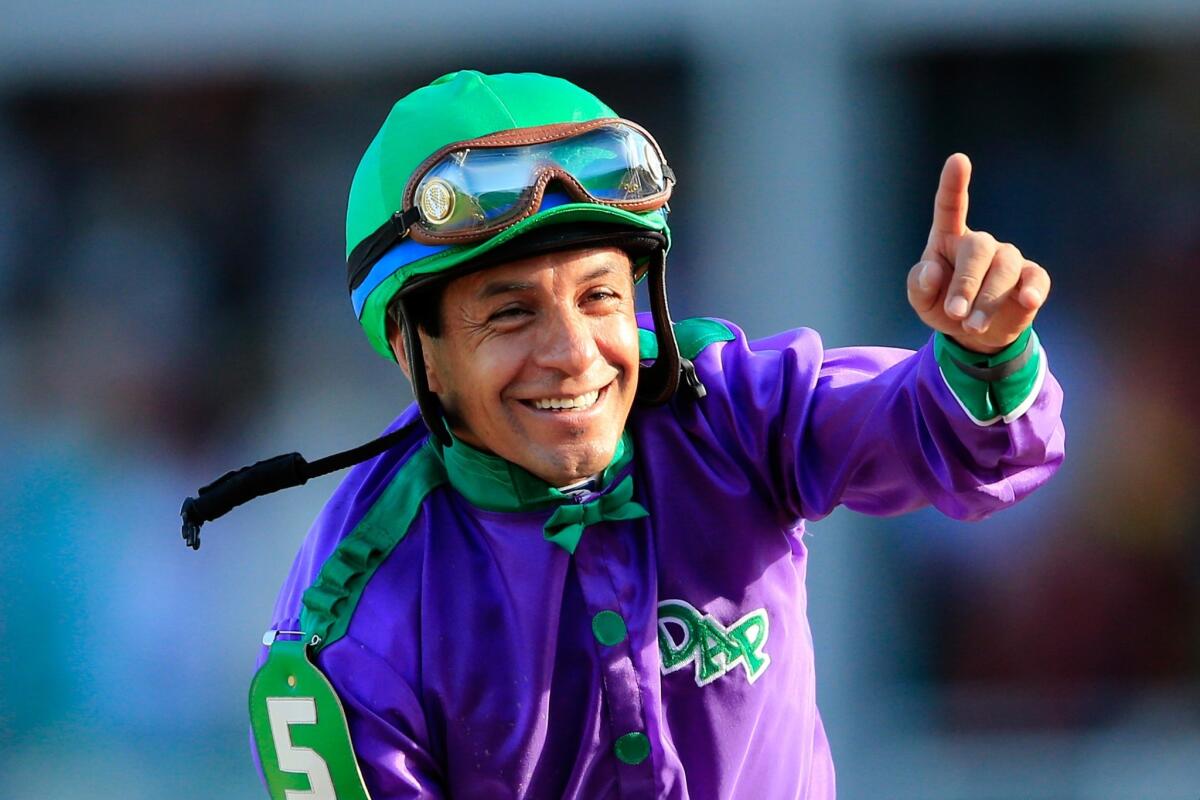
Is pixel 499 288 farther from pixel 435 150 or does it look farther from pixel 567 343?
pixel 435 150

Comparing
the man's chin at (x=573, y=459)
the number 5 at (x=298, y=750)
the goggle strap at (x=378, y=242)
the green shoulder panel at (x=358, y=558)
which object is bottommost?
the number 5 at (x=298, y=750)

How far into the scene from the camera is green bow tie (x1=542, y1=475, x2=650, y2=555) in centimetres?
239

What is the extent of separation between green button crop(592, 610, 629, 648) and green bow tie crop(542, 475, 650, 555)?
4.3 inches

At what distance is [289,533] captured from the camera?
5207 mm

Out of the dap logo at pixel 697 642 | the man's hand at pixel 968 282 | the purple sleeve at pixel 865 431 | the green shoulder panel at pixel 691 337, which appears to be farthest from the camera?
the green shoulder panel at pixel 691 337

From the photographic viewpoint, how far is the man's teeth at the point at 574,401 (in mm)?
2342

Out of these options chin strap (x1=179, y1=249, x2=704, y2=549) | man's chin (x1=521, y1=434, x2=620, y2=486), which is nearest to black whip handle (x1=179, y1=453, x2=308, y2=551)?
chin strap (x1=179, y1=249, x2=704, y2=549)

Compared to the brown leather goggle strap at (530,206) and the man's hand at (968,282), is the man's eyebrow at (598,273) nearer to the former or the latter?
the brown leather goggle strap at (530,206)

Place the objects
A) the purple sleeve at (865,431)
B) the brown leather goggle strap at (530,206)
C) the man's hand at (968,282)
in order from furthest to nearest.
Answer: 1. the brown leather goggle strap at (530,206)
2. the purple sleeve at (865,431)
3. the man's hand at (968,282)

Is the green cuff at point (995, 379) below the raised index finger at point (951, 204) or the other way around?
below

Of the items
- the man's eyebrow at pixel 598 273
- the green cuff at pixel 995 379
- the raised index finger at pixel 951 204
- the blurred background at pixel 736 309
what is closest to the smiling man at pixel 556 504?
the man's eyebrow at pixel 598 273

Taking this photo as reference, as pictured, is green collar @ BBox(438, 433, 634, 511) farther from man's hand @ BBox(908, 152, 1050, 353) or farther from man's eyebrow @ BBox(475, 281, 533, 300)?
man's hand @ BBox(908, 152, 1050, 353)

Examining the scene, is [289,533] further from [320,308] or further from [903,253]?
[903,253]

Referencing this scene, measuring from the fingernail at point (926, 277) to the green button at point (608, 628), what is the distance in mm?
698
